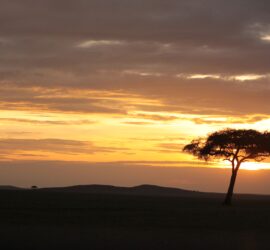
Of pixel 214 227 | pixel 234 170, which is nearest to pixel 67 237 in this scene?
pixel 214 227

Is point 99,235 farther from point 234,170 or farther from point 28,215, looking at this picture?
point 234,170

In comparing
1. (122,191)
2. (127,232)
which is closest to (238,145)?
(127,232)

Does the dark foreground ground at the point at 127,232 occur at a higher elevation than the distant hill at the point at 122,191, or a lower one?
lower

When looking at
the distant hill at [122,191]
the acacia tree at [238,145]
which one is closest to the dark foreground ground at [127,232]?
the acacia tree at [238,145]

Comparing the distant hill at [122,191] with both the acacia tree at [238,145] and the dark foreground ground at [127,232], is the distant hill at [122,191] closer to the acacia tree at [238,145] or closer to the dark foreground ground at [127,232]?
the acacia tree at [238,145]

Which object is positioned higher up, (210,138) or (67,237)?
(210,138)

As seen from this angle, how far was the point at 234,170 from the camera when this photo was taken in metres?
75.9

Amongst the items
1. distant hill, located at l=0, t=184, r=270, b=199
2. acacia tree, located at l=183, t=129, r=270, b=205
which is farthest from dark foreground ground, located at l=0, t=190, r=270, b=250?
distant hill, located at l=0, t=184, r=270, b=199

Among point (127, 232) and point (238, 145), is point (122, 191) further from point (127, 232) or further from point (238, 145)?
point (127, 232)

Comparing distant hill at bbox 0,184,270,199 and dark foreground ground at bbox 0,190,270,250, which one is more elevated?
distant hill at bbox 0,184,270,199

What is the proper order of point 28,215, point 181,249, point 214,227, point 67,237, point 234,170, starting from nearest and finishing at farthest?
1. point 181,249
2. point 67,237
3. point 214,227
4. point 28,215
5. point 234,170

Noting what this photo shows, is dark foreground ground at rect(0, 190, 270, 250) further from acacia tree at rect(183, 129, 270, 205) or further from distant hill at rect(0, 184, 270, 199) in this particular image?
distant hill at rect(0, 184, 270, 199)

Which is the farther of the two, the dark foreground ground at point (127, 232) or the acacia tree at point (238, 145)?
the acacia tree at point (238, 145)

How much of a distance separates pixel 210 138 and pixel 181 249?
55.0m
